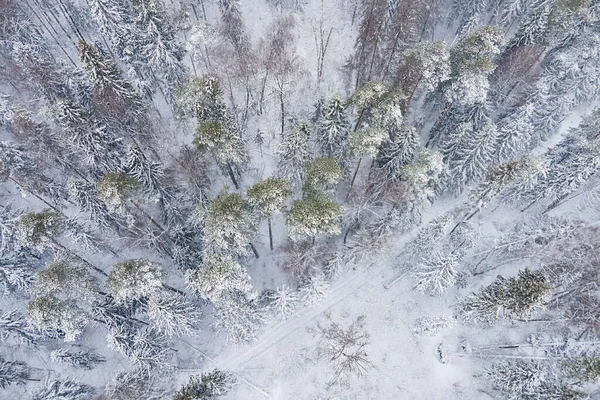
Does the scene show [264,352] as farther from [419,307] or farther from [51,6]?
[51,6]

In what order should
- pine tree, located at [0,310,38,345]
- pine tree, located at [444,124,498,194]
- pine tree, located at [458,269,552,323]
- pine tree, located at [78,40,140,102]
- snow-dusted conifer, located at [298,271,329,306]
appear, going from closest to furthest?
1. pine tree, located at [458,269,552,323]
2. pine tree, located at [78,40,140,102]
3. pine tree, located at [0,310,38,345]
4. snow-dusted conifer, located at [298,271,329,306]
5. pine tree, located at [444,124,498,194]

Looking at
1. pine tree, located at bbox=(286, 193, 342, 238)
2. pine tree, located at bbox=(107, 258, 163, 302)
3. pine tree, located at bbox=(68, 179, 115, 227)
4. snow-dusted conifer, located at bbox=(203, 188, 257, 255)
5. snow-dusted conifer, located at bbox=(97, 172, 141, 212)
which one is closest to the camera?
pine tree, located at bbox=(107, 258, 163, 302)

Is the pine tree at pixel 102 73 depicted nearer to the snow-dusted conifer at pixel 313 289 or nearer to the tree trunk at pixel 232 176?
the tree trunk at pixel 232 176

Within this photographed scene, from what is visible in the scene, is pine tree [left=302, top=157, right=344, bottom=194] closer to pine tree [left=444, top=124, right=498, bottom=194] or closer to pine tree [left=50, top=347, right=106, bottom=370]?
pine tree [left=444, top=124, right=498, bottom=194]

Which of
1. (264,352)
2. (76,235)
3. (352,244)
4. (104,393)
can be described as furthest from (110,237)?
(352,244)

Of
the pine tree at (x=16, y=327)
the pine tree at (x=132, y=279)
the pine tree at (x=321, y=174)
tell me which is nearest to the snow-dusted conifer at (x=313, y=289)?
the pine tree at (x=321, y=174)

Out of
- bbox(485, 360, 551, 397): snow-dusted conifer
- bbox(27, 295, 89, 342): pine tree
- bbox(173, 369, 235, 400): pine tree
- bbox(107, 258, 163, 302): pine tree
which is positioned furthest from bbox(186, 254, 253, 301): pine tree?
bbox(485, 360, 551, 397): snow-dusted conifer
